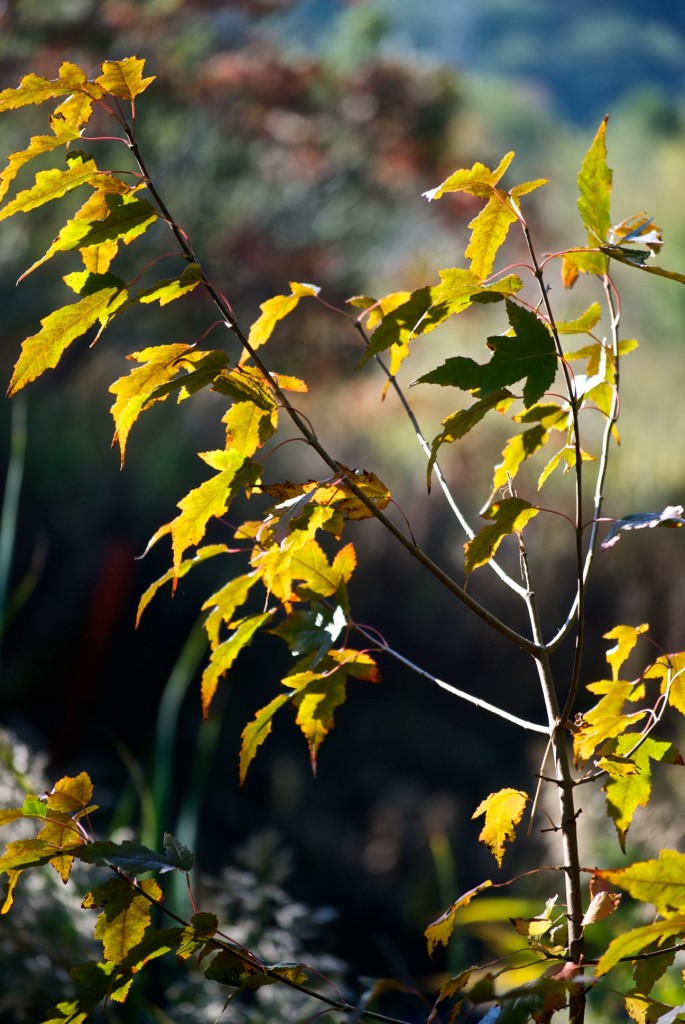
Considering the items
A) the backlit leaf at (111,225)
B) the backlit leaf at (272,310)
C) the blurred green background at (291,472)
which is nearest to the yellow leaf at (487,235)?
the backlit leaf at (272,310)

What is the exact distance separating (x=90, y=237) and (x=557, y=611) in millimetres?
3582

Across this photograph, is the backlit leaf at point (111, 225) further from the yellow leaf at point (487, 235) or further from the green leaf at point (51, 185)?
the yellow leaf at point (487, 235)

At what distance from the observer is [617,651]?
0.81 m

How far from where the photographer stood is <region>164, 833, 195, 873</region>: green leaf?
699mm

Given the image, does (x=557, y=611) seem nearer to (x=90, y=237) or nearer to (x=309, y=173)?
(x=90, y=237)

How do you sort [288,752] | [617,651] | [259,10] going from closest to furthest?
1. [617,651]
2. [288,752]
3. [259,10]

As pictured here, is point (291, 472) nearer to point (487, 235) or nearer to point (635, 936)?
point (487, 235)

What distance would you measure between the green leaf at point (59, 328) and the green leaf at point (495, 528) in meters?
0.29

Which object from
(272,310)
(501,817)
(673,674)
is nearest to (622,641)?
(673,674)

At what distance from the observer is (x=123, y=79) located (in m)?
0.69

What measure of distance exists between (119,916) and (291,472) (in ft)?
13.3

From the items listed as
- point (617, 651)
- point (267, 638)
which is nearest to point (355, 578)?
point (267, 638)

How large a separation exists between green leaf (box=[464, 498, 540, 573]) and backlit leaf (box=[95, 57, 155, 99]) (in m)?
0.38

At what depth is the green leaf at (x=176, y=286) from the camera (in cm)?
66
